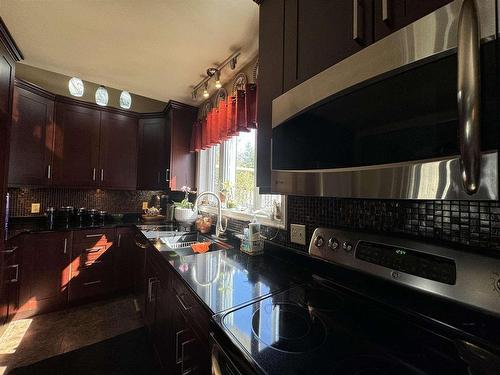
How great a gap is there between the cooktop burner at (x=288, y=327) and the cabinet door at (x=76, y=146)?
108 inches

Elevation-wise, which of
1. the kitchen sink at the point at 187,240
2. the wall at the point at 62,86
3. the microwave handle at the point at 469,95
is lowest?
the kitchen sink at the point at 187,240

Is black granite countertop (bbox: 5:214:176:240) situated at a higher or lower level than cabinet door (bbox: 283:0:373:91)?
lower

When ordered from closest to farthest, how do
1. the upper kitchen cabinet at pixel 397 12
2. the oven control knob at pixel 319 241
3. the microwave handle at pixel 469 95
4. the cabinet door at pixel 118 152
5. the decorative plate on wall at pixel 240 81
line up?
the microwave handle at pixel 469 95 < the upper kitchen cabinet at pixel 397 12 < the oven control knob at pixel 319 241 < the decorative plate on wall at pixel 240 81 < the cabinet door at pixel 118 152

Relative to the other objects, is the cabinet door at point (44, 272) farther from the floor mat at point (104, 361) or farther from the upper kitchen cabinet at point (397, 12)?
the upper kitchen cabinet at point (397, 12)

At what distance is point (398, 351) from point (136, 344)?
6.34 ft

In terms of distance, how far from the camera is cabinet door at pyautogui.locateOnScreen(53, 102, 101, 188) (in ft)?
7.97

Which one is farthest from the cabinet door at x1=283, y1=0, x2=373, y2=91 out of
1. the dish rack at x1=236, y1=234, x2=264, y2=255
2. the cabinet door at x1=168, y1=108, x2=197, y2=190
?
the cabinet door at x1=168, y1=108, x2=197, y2=190

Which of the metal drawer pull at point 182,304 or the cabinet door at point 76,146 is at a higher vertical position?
the cabinet door at point 76,146

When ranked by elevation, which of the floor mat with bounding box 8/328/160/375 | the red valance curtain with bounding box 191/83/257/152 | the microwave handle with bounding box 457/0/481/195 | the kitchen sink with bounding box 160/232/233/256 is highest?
the red valance curtain with bounding box 191/83/257/152

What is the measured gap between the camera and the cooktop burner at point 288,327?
23.0 inches

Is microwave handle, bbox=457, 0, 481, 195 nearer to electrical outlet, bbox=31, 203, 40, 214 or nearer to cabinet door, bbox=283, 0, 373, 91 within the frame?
cabinet door, bbox=283, 0, 373, 91

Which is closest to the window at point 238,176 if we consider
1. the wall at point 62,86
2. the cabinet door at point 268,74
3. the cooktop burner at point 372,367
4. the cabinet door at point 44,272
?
the cabinet door at point 268,74

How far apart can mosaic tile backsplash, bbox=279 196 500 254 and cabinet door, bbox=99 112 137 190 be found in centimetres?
260

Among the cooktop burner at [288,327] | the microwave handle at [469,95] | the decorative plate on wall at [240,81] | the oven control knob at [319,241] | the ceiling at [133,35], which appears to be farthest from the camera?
the decorative plate on wall at [240,81]
